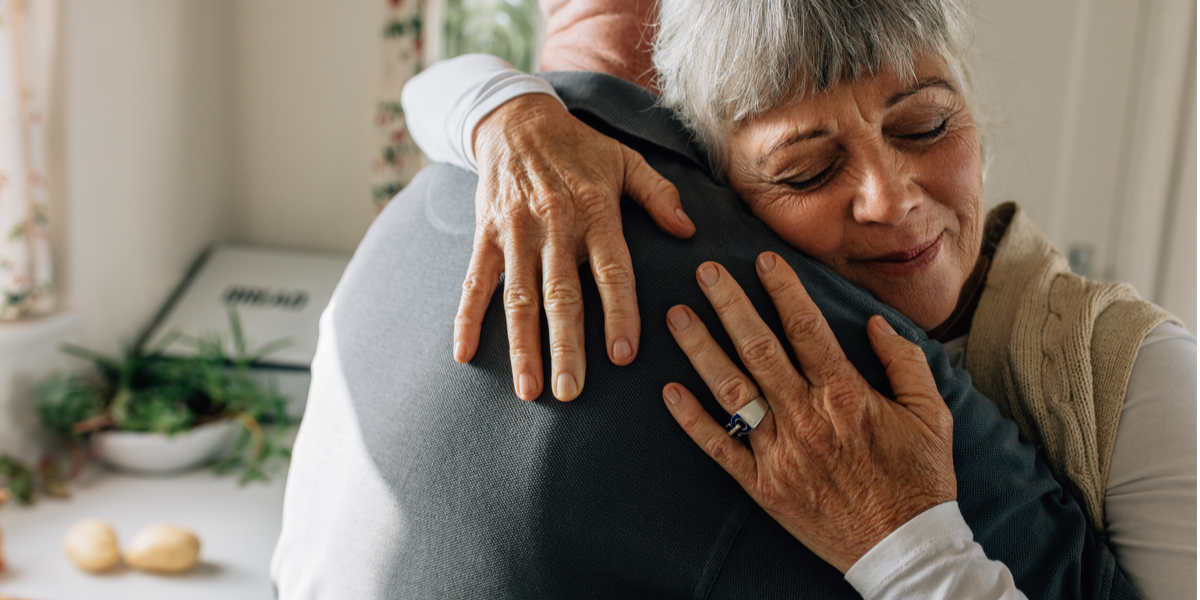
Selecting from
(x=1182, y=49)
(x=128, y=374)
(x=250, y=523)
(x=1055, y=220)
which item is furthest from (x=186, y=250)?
(x=1182, y=49)

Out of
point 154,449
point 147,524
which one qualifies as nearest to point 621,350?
point 147,524

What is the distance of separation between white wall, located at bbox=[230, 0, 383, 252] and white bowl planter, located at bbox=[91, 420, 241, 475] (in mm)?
964

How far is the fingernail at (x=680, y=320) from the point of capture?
64 cm

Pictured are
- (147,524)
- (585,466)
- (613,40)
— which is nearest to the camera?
(585,466)

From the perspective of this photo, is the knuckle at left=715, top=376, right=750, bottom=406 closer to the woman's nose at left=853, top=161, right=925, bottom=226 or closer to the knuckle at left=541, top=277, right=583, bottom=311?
the knuckle at left=541, top=277, right=583, bottom=311

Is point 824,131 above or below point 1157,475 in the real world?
above

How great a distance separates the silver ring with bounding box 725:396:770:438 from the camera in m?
0.62

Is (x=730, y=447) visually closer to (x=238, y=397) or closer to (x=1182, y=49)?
(x=238, y=397)

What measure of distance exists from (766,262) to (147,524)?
5.06ft

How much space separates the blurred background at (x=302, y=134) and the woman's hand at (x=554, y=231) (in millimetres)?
1273

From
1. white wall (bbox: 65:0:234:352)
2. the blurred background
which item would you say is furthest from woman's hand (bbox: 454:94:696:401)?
white wall (bbox: 65:0:234:352)

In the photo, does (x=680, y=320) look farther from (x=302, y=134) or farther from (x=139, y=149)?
(x=302, y=134)

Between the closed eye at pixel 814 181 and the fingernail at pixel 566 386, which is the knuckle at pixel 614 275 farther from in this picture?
the closed eye at pixel 814 181

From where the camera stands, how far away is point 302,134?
2.58 m
